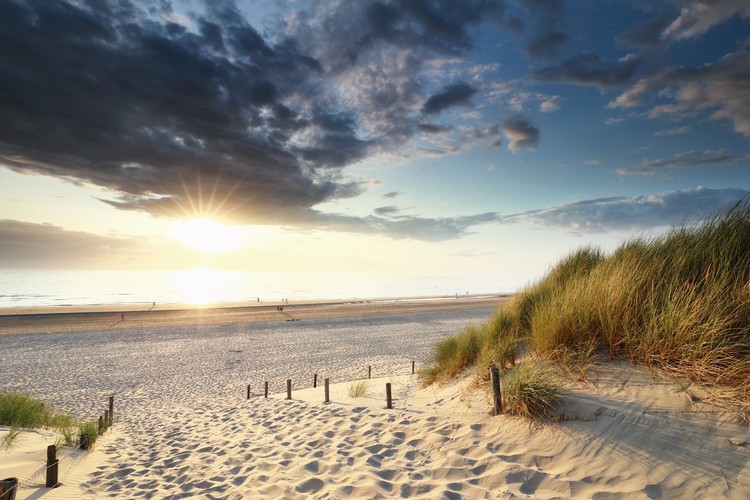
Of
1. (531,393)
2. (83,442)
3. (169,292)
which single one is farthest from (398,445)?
(169,292)

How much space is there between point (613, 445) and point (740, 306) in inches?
112

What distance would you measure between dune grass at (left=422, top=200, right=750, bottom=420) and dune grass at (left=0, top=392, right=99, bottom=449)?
914cm

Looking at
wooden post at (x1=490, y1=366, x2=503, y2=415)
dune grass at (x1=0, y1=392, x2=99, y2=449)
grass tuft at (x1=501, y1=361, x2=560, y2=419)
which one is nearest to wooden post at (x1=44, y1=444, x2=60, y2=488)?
dune grass at (x1=0, y1=392, x2=99, y2=449)

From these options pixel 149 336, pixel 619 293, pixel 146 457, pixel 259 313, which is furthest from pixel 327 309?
pixel 619 293

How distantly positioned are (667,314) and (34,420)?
1387cm

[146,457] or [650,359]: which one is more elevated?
[650,359]

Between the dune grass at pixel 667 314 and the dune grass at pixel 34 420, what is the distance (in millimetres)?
9143

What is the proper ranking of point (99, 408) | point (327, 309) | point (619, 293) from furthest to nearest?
1. point (327, 309)
2. point (99, 408)
3. point (619, 293)

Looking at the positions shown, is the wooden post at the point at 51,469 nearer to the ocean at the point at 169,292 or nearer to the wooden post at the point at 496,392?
the wooden post at the point at 496,392

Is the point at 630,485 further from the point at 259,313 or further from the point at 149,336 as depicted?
the point at 259,313

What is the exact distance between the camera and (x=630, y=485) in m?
4.27

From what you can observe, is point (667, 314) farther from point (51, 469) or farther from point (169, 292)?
point (169, 292)

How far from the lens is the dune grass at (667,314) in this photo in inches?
206

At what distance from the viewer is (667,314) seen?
5820mm
